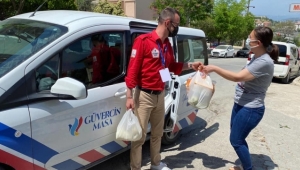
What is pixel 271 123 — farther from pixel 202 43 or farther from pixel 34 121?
pixel 34 121

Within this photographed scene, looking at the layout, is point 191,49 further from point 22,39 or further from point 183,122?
point 22,39

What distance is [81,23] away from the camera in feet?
9.40

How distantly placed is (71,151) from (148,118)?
0.94 m

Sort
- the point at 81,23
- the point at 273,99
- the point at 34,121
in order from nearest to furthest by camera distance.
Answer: the point at 34,121, the point at 81,23, the point at 273,99

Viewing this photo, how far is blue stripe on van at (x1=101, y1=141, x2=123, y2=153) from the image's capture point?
10.6 feet

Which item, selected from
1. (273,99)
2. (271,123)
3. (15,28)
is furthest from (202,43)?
(273,99)

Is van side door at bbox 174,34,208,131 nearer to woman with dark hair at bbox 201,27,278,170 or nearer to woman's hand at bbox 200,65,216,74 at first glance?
woman's hand at bbox 200,65,216,74

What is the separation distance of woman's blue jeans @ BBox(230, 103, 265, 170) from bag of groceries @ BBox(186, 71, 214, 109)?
15.0 inches

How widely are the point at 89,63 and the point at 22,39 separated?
0.67 meters

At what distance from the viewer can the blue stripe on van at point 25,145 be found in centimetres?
221

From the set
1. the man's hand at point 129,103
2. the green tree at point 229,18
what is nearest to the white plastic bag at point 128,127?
the man's hand at point 129,103

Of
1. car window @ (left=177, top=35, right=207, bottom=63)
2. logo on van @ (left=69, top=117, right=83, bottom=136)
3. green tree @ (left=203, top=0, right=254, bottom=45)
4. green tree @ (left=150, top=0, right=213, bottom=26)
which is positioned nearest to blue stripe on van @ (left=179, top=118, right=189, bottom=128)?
car window @ (left=177, top=35, right=207, bottom=63)

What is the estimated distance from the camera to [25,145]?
237 cm

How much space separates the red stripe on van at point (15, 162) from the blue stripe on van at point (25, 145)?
0.06 meters
